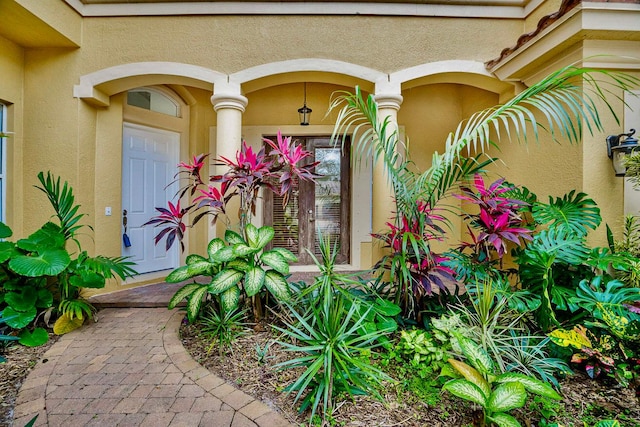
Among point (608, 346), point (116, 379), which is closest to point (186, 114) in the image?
point (116, 379)

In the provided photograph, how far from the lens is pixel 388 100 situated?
137 inches

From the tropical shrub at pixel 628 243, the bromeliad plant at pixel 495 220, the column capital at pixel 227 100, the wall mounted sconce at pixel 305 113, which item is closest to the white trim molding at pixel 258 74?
the column capital at pixel 227 100

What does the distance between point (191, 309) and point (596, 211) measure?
3.54 metres

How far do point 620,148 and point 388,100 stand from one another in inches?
85.6

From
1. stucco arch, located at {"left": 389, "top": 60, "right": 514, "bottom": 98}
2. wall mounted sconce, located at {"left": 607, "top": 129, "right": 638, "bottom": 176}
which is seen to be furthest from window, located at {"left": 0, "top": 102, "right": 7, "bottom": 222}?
wall mounted sconce, located at {"left": 607, "top": 129, "right": 638, "bottom": 176}

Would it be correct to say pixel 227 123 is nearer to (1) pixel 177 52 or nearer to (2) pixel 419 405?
(1) pixel 177 52

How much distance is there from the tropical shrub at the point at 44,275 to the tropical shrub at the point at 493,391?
10.0 ft

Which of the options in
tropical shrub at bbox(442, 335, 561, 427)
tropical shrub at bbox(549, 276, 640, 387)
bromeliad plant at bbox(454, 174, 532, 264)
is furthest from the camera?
bromeliad plant at bbox(454, 174, 532, 264)

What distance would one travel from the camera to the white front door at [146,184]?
166 inches

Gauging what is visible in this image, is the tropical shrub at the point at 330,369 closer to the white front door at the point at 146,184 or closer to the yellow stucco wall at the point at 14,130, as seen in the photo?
the white front door at the point at 146,184

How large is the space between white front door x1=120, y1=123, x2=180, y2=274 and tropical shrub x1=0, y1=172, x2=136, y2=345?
1.15m

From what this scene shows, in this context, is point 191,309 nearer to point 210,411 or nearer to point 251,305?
point 251,305

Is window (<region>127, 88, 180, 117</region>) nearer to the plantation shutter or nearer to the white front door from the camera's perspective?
the white front door

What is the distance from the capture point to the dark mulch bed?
1639 millimetres
